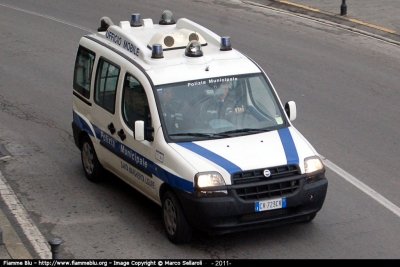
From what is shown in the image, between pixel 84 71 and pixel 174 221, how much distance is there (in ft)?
10.6

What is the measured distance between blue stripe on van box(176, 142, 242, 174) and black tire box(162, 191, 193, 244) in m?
0.56

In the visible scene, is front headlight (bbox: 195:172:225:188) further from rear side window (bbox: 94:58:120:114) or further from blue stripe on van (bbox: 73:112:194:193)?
rear side window (bbox: 94:58:120:114)

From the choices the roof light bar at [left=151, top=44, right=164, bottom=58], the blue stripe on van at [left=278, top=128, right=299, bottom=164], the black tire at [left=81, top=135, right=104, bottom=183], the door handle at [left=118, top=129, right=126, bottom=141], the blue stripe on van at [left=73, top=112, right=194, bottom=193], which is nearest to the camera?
the blue stripe on van at [left=73, top=112, right=194, bottom=193]

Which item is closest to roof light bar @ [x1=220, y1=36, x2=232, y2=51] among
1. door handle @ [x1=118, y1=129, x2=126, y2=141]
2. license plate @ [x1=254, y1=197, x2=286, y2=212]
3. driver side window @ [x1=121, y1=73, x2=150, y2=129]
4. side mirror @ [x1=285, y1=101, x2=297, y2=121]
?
side mirror @ [x1=285, y1=101, x2=297, y2=121]

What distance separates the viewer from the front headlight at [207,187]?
8.59 meters

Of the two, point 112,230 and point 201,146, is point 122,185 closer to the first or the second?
point 112,230

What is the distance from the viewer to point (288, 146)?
363 inches

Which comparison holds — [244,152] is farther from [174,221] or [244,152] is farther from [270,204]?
[174,221]

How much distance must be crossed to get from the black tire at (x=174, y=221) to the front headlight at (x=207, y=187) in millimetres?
415

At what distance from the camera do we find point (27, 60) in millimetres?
17859

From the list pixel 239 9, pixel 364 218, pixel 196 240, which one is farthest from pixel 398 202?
pixel 239 9

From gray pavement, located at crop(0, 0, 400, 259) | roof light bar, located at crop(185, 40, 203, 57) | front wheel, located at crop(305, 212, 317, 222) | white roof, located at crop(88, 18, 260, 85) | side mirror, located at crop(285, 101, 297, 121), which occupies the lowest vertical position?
gray pavement, located at crop(0, 0, 400, 259)

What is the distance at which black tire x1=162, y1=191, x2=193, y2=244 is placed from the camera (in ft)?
29.1

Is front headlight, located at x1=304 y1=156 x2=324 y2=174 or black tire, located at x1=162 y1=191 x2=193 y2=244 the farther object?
front headlight, located at x1=304 y1=156 x2=324 y2=174
